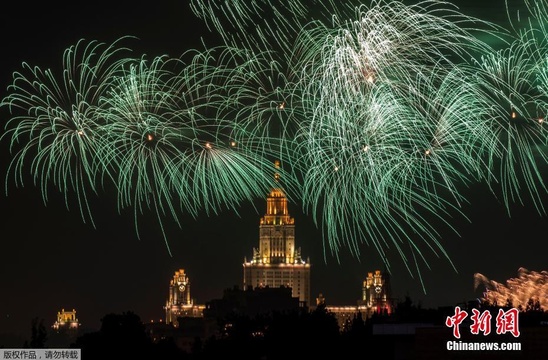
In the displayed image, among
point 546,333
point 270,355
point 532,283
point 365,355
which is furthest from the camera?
point 270,355

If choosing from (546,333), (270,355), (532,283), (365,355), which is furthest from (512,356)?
(270,355)

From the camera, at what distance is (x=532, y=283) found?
133 m

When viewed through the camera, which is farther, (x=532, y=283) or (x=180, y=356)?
(x=180, y=356)

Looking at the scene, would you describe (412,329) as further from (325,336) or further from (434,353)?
(325,336)

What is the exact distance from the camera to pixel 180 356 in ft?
496

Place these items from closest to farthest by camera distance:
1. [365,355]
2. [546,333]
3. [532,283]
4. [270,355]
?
[546,333]
[365,355]
[532,283]
[270,355]

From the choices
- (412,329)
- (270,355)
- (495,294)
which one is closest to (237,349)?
(270,355)

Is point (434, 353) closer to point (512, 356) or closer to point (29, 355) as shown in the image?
point (512, 356)

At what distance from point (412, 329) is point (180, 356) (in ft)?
213

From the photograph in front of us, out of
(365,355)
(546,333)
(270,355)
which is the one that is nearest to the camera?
(546,333)

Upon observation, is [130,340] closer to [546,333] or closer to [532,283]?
[532,283]

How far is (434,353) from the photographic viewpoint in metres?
84.1

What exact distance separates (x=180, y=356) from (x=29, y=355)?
66.9 meters

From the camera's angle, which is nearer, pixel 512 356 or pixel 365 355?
pixel 512 356
